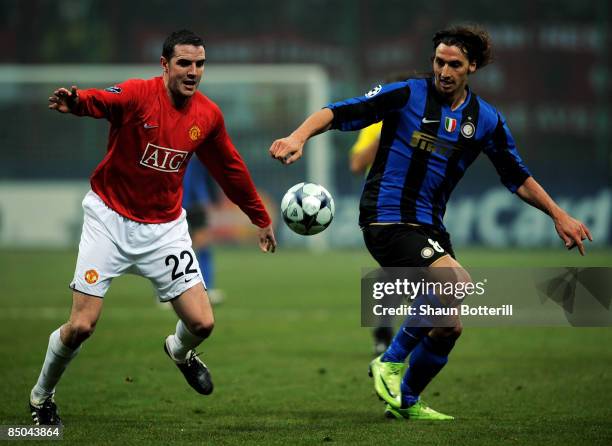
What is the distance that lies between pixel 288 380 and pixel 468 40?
3.28 metres

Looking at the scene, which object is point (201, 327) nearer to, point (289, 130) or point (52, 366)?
point (52, 366)

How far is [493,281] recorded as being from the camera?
714 cm

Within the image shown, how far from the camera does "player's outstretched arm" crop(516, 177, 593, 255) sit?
22.4 ft

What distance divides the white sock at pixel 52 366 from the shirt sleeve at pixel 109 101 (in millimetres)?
1294

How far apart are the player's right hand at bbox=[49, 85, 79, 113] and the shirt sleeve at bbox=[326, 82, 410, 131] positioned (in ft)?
4.80

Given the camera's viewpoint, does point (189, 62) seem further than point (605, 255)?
No

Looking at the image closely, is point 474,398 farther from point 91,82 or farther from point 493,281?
point 91,82

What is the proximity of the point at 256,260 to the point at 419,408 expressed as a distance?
610 inches

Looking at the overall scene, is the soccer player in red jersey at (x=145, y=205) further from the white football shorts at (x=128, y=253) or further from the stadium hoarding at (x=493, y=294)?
the stadium hoarding at (x=493, y=294)

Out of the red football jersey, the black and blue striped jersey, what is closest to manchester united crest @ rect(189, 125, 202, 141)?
the red football jersey

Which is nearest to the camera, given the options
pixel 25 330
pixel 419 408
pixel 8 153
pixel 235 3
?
pixel 419 408

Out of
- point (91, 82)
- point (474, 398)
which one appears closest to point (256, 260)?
point (91, 82)

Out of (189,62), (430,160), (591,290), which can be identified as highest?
(189,62)

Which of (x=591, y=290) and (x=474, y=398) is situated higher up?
(x=591, y=290)
